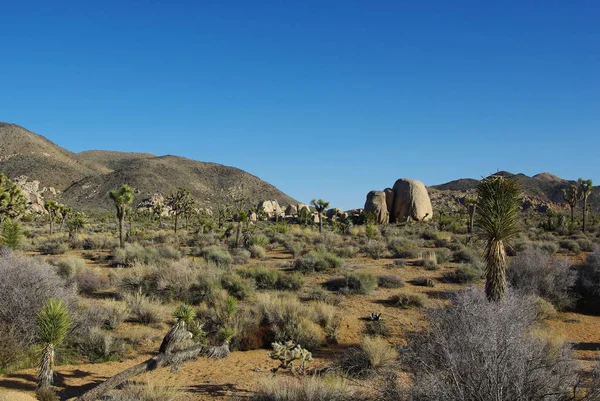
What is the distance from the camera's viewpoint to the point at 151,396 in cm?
704

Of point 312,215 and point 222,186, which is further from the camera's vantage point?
A: point 222,186

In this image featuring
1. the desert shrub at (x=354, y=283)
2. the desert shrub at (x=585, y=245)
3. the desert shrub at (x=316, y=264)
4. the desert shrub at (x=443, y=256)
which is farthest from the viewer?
the desert shrub at (x=585, y=245)

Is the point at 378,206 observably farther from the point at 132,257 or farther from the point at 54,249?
the point at 54,249

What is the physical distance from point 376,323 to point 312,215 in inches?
1984

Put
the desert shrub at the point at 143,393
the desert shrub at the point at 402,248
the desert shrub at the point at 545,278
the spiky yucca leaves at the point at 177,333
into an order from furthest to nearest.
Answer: the desert shrub at the point at 402,248, the desert shrub at the point at 545,278, the spiky yucca leaves at the point at 177,333, the desert shrub at the point at 143,393

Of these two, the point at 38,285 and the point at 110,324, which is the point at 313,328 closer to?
the point at 110,324

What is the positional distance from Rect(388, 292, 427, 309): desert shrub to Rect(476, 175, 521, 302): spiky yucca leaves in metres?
4.34

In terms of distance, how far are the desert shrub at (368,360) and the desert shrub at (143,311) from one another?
5919 mm

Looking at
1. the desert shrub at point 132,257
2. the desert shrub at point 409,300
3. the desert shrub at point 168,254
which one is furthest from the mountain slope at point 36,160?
the desert shrub at point 409,300

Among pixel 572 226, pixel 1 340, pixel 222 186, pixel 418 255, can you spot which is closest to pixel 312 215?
pixel 572 226

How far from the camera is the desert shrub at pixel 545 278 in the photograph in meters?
14.6

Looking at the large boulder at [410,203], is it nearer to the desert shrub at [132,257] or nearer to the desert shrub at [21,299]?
the desert shrub at [132,257]

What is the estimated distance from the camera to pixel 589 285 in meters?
15.0

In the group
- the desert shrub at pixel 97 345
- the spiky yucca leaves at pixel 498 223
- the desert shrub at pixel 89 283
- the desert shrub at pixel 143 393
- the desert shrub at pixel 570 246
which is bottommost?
the desert shrub at pixel 97 345
